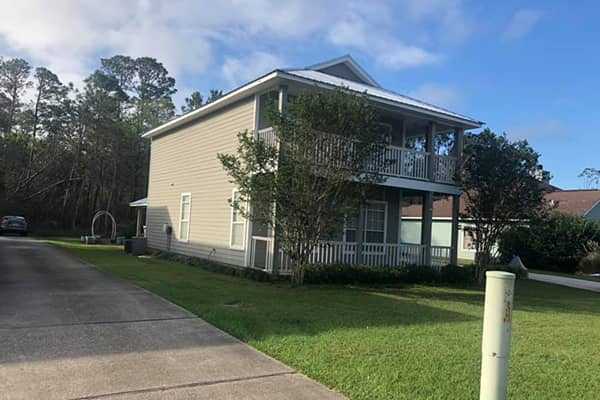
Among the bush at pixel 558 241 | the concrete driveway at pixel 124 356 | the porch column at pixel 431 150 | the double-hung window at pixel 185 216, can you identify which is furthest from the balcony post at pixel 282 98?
the bush at pixel 558 241

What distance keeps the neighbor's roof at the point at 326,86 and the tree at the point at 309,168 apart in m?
1.29

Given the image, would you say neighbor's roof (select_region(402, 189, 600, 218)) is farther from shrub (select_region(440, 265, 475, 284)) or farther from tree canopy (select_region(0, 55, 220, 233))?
tree canopy (select_region(0, 55, 220, 233))

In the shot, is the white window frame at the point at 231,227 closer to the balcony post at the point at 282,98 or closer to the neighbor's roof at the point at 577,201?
the balcony post at the point at 282,98

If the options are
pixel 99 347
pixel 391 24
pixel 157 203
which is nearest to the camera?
pixel 99 347

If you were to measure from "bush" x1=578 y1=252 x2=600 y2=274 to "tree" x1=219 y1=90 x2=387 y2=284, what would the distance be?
16110 mm

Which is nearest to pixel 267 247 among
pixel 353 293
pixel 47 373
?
pixel 353 293

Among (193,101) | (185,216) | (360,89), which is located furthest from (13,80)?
(360,89)

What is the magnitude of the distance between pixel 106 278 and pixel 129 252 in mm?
8875

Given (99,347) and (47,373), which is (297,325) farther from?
(47,373)

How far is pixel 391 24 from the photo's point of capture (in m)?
13.9

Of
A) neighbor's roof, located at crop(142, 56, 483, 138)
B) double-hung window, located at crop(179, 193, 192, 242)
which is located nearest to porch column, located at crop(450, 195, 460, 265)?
neighbor's roof, located at crop(142, 56, 483, 138)

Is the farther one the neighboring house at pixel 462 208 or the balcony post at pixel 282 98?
the neighboring house at pixel 462 208

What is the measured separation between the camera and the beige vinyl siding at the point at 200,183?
589 inches

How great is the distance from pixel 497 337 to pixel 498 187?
12.0m
